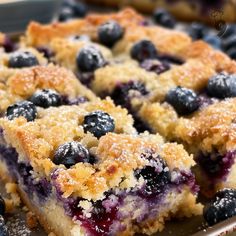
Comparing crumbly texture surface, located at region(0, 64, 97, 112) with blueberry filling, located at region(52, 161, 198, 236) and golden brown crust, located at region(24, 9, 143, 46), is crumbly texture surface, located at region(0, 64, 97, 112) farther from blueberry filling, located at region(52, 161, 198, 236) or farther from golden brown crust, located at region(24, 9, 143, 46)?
blueberry filling, located at region(52, 161, 198, 236)

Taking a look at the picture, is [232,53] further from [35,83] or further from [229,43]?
[35,83]

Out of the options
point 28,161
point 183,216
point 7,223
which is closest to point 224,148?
point 183,216

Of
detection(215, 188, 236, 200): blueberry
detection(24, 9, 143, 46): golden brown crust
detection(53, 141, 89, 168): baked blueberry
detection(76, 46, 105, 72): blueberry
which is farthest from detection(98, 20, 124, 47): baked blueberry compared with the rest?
detection(215, 188, 236, 200): blueberry

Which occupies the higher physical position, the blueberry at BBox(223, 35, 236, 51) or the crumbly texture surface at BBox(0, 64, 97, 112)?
the blueberry at BBox(223, 35, 236, 51)

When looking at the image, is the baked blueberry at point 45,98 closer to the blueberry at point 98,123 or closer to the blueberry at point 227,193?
the blueberry at point 98,123

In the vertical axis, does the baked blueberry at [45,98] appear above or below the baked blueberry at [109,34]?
below

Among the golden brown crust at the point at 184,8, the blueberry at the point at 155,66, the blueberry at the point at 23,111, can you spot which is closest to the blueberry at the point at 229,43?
the golden brown crust at the point at 184,8
